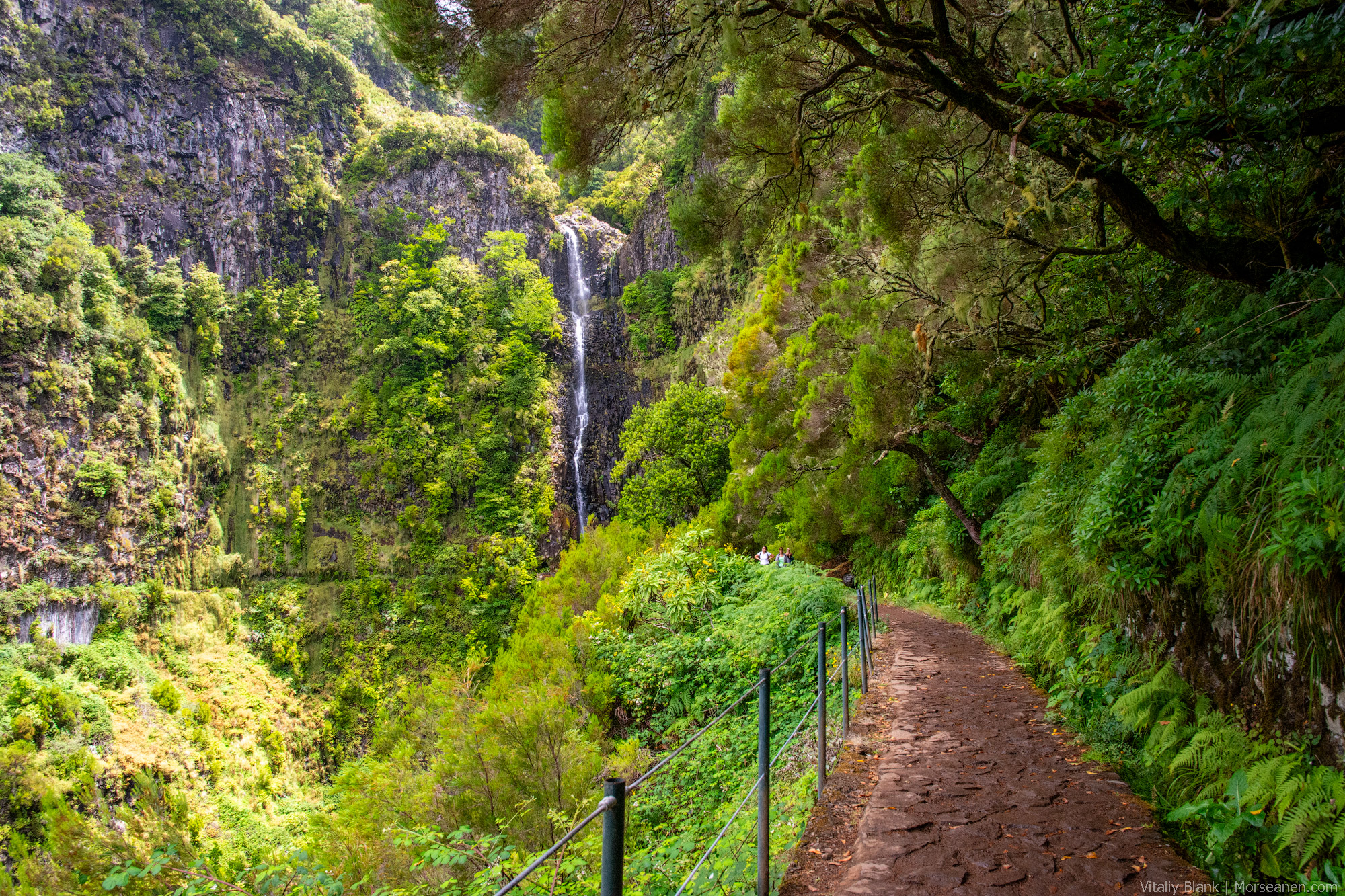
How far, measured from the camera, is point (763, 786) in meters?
2.55

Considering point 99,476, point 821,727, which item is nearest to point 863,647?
point 821,727

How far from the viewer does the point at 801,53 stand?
18.1ft

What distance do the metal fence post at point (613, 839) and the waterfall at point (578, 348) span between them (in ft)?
84.1

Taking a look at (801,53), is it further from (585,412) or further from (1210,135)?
(585,412)

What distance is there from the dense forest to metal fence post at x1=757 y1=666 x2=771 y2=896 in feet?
0.70

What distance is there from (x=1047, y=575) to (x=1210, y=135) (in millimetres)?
3269

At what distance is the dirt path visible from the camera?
2.43 meters

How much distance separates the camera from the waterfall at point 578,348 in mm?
29006

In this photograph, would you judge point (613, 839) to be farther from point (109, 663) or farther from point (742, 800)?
point (109, 663)

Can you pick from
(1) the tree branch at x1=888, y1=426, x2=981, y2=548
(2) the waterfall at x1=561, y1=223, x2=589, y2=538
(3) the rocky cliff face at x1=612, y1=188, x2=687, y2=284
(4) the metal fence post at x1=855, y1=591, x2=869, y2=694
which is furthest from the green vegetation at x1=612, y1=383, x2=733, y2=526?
(4) the metal fence post at x1=855, y1=591, x2=869, y2=694

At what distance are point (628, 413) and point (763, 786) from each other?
90.6 ft

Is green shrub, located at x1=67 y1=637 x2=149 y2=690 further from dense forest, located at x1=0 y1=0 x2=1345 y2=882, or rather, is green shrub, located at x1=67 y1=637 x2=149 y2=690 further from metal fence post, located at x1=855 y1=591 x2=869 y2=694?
metal fence post, located at x1=855 y1=591 x2=869 y2=694

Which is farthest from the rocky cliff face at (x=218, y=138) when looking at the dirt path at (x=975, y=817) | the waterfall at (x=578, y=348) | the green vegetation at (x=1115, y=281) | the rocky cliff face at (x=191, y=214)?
the dirt path at (x=975, y=817)

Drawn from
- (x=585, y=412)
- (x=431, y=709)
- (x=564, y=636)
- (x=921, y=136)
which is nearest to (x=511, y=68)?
(x=921, y=136)
